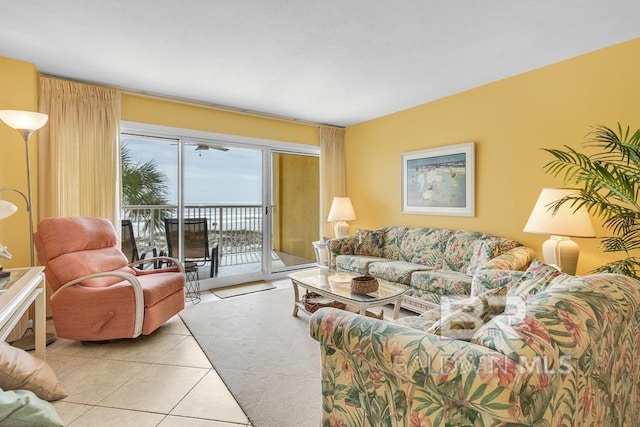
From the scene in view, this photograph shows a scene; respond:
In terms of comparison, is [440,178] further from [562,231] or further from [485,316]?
[485,316]

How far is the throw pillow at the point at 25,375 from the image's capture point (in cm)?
156

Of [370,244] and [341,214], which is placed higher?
[341,214]

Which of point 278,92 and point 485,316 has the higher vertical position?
point 278,92

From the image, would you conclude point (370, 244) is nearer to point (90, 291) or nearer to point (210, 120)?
point (210, 120)

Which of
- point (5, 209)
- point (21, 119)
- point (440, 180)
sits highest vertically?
point (21, 119)

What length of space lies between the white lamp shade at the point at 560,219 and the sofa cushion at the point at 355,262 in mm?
1644

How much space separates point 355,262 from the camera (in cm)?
376

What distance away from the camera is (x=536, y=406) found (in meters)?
0.87

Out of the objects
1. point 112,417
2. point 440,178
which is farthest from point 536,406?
point 440,178

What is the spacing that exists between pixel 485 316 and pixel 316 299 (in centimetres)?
210

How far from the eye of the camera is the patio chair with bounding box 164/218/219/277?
13.3ft

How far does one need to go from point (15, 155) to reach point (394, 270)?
3743mm

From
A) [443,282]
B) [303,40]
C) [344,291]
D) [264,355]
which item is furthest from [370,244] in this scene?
[303,40]

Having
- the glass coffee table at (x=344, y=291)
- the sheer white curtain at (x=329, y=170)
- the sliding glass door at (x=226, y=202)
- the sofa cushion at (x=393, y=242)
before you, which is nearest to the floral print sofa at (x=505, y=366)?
the glass coffee table at (x=344, y=291)
